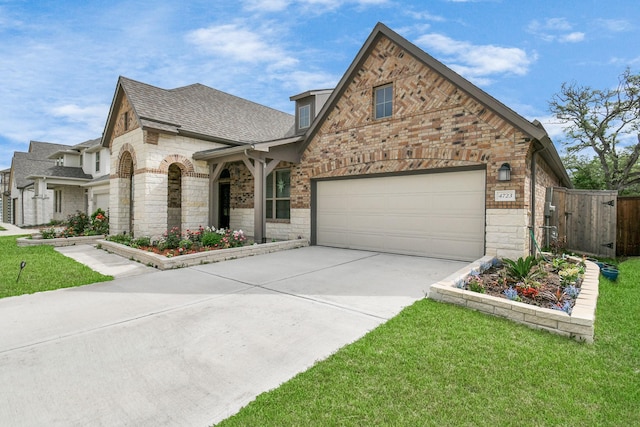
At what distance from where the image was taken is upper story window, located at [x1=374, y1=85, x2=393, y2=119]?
29.1 feet

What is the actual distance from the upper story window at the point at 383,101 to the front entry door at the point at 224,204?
7578 millimetres

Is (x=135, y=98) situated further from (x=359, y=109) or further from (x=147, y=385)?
(x=147, y=385)

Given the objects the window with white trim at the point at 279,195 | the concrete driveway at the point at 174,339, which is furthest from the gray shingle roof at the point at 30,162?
the concrete driveway at the point at 174,339

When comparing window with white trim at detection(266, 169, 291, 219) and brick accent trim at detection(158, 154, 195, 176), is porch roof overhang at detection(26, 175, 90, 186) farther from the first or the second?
window with white trim at detection(266, 169, 291, 219)

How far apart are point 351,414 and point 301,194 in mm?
8905

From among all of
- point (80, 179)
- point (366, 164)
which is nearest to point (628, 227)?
point (366, 164)

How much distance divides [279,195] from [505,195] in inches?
290

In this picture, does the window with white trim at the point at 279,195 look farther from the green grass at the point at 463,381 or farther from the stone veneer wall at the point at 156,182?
the green grass at the point at 463,381

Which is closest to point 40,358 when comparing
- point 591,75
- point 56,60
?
point 56,60

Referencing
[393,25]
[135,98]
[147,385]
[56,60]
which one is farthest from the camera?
[135,98]

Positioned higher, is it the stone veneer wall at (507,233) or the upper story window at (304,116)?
the upper story window at (304,116)

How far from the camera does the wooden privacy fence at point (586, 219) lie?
883cm

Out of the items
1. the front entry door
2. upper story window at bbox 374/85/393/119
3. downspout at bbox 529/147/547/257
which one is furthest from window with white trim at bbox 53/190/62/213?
downspout at bbox 529/147/547/257

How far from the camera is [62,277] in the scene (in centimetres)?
617
